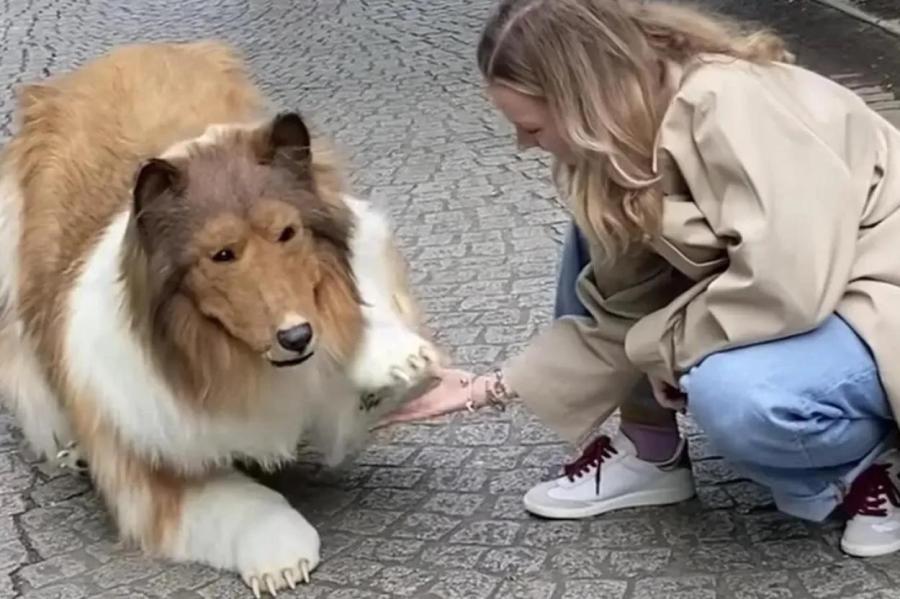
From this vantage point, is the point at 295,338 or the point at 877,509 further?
the point at 877,509

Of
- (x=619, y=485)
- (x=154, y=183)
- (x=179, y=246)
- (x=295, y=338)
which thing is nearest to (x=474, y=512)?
(x=619, y=485)

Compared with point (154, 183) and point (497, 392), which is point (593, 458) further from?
point (154, 183)

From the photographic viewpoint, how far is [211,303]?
3350mm

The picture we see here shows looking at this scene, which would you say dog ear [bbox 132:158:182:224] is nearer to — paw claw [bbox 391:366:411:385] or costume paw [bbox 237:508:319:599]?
paw claw [bbox 391:366:411:385]

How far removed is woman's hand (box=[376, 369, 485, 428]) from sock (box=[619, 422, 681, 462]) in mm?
445

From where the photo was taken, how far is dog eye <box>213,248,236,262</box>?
10.9 ft

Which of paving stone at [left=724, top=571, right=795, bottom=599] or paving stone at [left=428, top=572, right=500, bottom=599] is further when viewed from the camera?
paving stone at [left=428, top=572, right=500, bottom=599]

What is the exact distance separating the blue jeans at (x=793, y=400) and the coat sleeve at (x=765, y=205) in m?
0.05

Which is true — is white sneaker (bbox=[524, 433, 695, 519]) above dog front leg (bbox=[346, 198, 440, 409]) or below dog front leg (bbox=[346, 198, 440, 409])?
below

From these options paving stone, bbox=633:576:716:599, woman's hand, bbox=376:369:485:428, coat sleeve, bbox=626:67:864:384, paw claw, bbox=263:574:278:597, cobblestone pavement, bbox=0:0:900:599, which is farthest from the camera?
woman's hand, bbox=376:369:485:428

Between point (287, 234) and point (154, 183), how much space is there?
0.32 m

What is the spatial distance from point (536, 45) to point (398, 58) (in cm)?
618

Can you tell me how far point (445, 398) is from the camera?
3.85m

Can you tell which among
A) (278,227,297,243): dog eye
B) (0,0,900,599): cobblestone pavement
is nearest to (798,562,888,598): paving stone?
(0,0,900,599): cobblestone pavement
